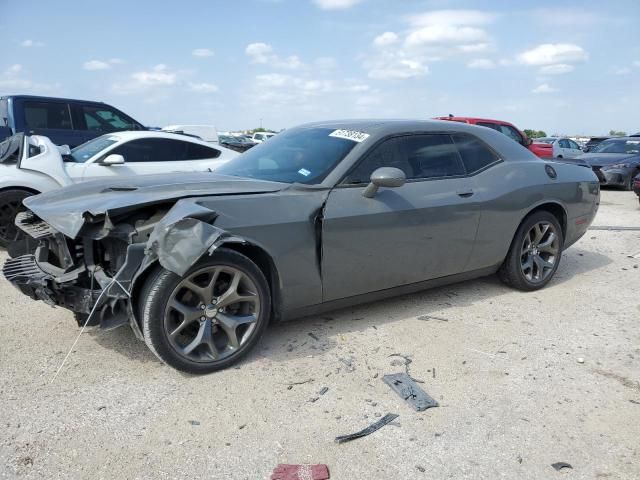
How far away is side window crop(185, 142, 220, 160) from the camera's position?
7.54 meters

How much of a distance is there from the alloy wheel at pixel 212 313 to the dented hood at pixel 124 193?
52 centimetres

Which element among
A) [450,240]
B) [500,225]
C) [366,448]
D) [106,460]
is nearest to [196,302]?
[106,460]

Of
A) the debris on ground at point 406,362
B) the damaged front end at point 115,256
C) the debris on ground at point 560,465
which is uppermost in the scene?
the damaged front end at point 115,256

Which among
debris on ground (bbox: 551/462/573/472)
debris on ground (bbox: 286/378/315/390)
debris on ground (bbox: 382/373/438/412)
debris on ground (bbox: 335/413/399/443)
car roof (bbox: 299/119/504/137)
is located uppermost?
car roof (bbox: 299/119/504/137)

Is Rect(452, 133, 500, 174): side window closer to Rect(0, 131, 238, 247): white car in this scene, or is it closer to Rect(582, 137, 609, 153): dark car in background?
Rect(0, 131, 238, 247): white car

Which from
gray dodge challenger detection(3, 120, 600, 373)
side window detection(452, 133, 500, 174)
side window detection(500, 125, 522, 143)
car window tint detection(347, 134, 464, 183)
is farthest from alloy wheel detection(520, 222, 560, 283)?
side window detection(500, 125, 522, 143)

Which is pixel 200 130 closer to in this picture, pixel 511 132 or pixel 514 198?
pixel 511 132

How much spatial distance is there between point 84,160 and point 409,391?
5.58 meters

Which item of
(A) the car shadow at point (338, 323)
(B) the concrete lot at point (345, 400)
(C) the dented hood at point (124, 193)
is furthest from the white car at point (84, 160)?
(A) the car shadow at point (338, 323)

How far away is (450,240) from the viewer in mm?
3992

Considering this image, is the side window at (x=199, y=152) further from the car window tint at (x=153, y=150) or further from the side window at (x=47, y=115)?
the side window at (x=47, y=115)

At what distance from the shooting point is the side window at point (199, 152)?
7535 millimetres

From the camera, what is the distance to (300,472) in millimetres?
2256

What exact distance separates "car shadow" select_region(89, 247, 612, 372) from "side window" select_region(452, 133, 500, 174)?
1.14 m
